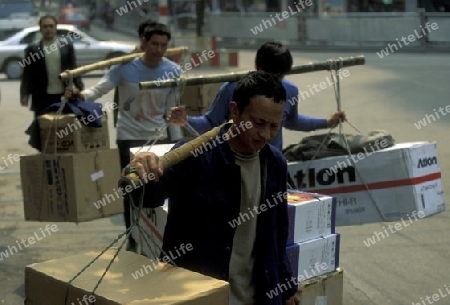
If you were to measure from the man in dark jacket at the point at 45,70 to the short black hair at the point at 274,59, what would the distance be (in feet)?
16.0

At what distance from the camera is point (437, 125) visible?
47.8ft

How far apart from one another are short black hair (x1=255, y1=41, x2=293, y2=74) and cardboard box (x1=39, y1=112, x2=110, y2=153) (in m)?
2.20

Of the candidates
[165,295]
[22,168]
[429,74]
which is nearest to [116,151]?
[22,168]

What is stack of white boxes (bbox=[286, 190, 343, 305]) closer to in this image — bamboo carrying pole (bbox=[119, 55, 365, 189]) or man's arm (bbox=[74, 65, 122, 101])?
bamboo carrying pole (bbox=[119, 55, 365, 189])

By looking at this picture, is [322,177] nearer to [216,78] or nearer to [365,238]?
[216,78]

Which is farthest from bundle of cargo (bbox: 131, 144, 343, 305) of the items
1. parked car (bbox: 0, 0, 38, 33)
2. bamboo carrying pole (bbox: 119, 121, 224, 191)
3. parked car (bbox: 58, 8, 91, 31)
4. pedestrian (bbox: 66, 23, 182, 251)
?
parked car (bbox: 58, 8, 91, 31)

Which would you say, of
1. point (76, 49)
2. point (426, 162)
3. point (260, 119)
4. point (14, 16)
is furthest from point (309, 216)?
point (14, 16)

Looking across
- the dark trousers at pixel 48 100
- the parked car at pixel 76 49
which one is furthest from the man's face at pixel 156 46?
the parked car at pixel 76 49

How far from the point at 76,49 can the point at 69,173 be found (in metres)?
19.9

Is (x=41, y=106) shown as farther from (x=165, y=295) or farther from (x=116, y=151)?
(x=165, y=295)

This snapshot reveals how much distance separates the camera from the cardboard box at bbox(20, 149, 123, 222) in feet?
23.8

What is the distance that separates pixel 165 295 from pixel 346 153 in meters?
3.49

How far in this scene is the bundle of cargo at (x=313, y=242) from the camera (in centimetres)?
513

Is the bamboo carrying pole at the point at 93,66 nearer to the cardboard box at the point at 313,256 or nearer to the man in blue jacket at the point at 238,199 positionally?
the cardboard box at the point at 313,256
